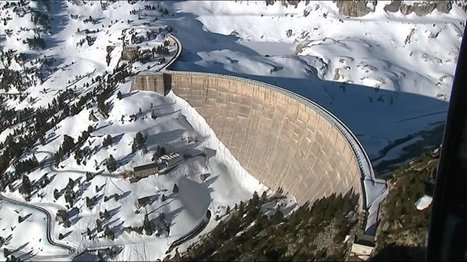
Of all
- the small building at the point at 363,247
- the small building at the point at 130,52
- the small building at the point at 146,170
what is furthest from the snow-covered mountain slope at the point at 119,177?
the small building at the point at 363,247

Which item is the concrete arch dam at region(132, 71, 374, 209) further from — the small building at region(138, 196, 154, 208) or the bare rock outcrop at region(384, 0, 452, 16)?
the bare rock outcrop at region(384, 0, 452, 16)

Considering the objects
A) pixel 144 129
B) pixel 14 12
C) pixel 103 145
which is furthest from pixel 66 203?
pixel 14 12

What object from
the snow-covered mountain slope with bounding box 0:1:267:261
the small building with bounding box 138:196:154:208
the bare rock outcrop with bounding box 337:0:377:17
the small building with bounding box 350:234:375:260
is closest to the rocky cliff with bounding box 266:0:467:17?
the bare rock outcrop with bounding box 337:0:377:17

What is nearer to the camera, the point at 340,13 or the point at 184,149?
the point at 184,149

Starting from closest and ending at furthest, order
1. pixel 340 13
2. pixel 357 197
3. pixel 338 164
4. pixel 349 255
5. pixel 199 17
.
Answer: pixel 349 255 → pixel 357 197 → pixel 338 164 → pixel 340 13 → pixel 199 17

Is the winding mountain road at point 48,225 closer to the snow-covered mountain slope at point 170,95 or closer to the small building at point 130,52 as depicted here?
the snow-covered mountain slope at point 170,95

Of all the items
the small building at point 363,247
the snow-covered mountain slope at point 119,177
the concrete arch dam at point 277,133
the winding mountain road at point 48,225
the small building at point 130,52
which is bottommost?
the winding mountain road at point 48,225

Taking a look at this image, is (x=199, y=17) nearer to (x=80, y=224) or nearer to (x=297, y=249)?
(x=80, y=224)
